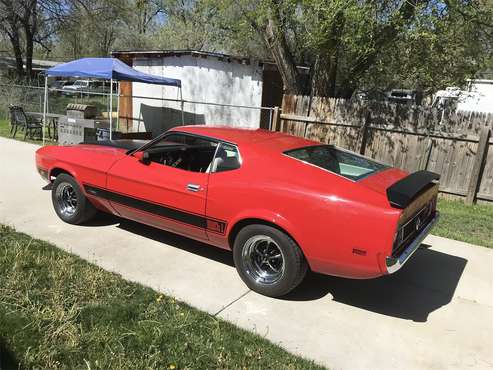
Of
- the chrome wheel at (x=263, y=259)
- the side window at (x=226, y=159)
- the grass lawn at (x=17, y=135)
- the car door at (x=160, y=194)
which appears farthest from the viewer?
the grass lawn at (x=17, y=135)

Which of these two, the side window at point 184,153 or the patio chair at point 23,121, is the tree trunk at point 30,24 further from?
the side window at point 184,153

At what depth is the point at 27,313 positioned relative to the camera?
3279 millimetres

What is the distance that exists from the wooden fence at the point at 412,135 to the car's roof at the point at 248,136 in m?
4.58

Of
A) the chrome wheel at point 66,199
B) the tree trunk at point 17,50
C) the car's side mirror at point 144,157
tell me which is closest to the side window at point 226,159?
the car's side mirror at point 144,157

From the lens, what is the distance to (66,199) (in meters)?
5.55

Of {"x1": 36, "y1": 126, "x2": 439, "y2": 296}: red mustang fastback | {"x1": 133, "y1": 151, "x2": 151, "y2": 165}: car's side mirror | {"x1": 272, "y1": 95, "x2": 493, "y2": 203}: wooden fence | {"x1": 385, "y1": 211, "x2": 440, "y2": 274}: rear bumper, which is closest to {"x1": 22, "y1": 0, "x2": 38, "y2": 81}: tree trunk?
{"x1": 272, "y1": 95, "x2": 493, "y2": 203}: wooden fence

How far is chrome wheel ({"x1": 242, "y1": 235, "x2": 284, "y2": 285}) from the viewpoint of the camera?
153 inches

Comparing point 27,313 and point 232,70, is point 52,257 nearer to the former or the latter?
point 27,313

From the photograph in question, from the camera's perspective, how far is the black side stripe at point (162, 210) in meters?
4.19

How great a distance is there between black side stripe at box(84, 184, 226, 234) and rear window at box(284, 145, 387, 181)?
0.99m

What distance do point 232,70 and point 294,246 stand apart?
34.7 ft

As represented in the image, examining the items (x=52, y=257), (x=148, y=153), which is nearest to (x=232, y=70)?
(x=148, y=153)

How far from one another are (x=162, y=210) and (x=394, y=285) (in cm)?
251

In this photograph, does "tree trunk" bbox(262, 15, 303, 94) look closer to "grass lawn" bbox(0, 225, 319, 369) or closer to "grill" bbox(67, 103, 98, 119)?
"grill" bbox(67, 103, 98, 119)
